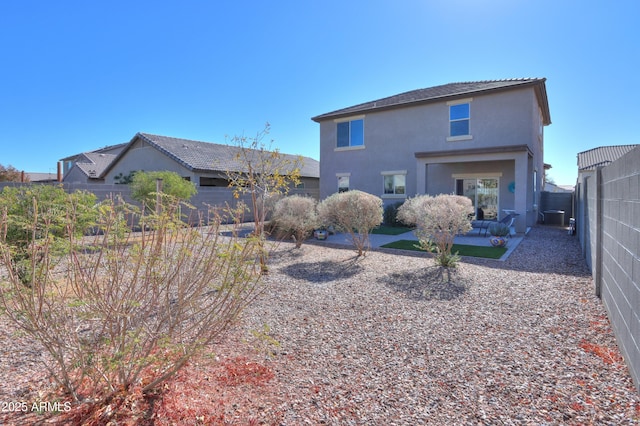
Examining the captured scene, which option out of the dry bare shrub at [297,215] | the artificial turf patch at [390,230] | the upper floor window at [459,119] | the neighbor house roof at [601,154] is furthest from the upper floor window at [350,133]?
the neighbor house roof at [601,154]

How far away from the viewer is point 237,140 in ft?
33.0

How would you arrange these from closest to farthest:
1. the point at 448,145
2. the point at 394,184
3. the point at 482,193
Answer: the point at 448,145
the point at 482,193
the point at 394,184

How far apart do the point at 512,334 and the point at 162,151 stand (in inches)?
906

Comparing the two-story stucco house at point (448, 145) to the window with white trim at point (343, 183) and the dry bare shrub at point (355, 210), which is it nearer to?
the window with white trim at point (343, 183)

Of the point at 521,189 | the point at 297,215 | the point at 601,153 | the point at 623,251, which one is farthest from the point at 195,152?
the point at 601,153

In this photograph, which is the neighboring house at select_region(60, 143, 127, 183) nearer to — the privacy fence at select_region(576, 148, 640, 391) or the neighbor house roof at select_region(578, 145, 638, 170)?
the privacy fence at select_region(576, 148, 640, 391)

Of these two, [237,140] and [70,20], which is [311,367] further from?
[70,20]

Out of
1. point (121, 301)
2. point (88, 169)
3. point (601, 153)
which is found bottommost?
→ point (121, 301)

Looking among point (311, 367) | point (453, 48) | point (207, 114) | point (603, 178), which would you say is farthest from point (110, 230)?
point (207, 114)

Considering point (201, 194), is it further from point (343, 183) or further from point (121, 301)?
point (121, 301)

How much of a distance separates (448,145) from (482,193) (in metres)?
2.91

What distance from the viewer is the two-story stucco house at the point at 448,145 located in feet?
48.2

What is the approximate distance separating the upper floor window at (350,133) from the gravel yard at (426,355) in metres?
13.8

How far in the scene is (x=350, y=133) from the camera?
19719mm
